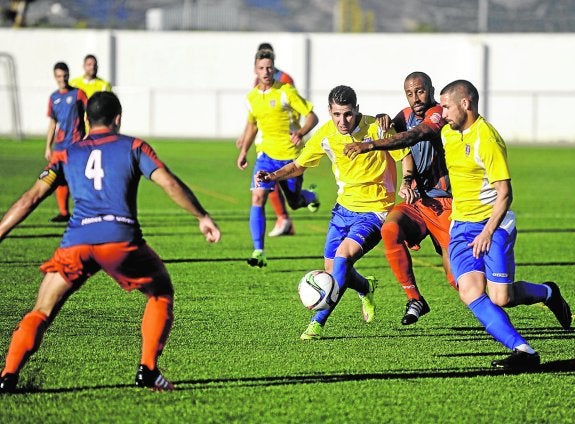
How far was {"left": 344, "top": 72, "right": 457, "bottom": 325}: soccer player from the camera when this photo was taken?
8.91 metres

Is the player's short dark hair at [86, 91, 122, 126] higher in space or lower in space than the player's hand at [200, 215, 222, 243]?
higher

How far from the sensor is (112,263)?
6.51 metres

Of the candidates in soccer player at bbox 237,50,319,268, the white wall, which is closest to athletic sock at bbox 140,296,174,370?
soccer player at bbox 237,50,319,268

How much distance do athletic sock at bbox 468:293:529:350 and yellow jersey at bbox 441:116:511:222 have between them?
1.85ft

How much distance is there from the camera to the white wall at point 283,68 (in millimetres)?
48094

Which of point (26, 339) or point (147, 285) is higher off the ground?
point (147, 285)

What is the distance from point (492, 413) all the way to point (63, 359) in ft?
9.44

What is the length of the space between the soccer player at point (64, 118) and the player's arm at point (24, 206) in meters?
10.2

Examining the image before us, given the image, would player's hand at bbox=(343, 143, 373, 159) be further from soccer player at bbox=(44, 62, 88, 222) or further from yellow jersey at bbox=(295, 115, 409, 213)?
soccer player at bbox=(44, 62, 88, 222)

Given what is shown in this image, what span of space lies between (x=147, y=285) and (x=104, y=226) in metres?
0.41

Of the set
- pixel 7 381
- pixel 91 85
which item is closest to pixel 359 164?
pixel 7 381

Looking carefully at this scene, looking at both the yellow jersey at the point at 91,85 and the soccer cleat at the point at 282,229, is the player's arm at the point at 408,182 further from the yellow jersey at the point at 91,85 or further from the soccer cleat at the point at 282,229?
the yellow jersey at the point at 91,85

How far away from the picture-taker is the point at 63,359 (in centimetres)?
778

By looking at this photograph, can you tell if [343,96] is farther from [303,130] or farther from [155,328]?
[303,130]
